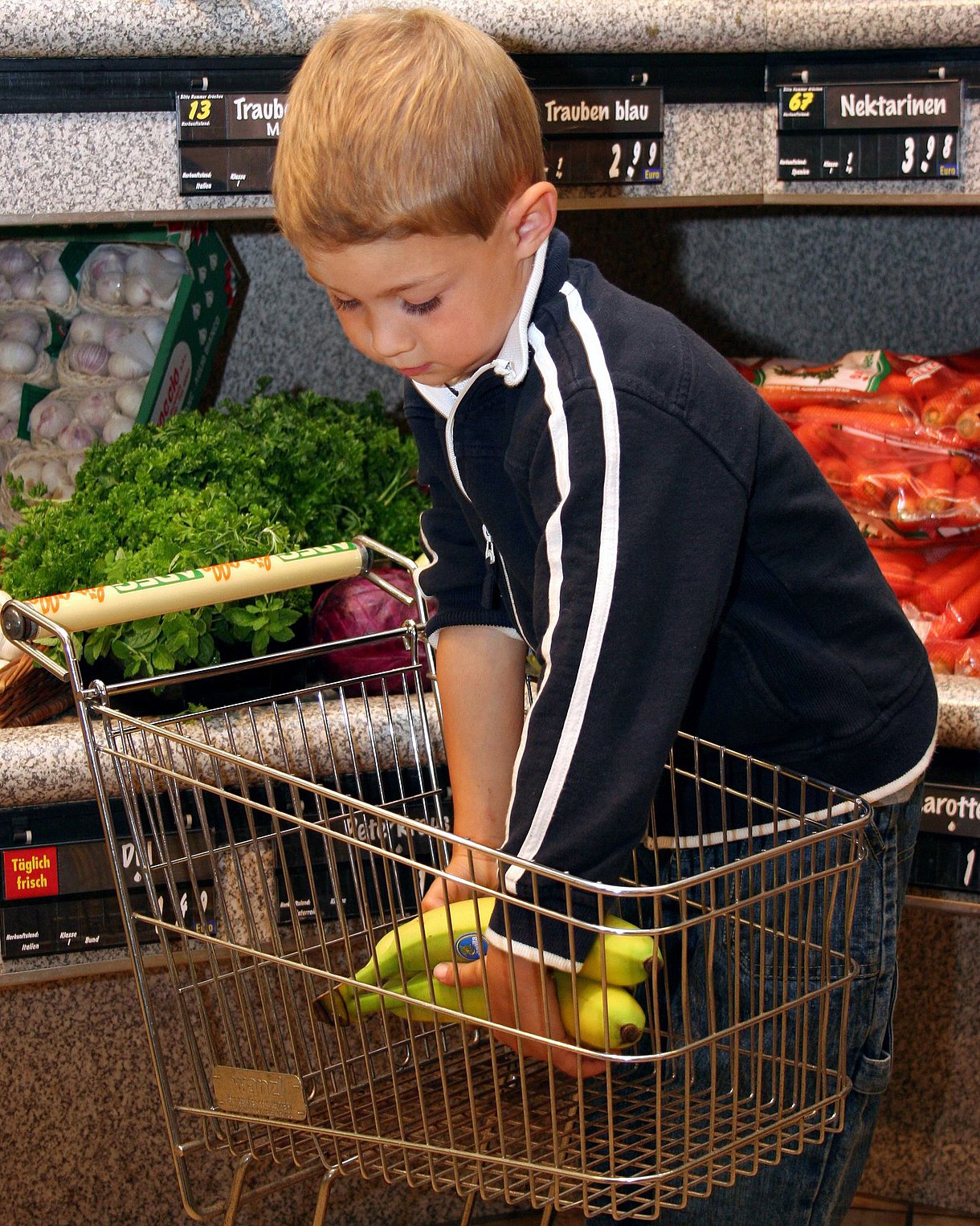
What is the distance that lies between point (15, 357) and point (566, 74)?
90 centimetres

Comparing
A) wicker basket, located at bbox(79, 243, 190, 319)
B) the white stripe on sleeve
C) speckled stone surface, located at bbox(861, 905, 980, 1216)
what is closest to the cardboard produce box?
wicker basket, located at bbox(79, 243, 190, 319)

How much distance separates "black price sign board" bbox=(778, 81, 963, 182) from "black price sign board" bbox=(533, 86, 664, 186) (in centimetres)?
16

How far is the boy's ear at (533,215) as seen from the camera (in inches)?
35.4

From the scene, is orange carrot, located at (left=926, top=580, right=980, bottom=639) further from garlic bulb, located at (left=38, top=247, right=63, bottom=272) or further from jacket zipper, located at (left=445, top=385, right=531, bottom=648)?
garlic bulb, located at (left=38, top=247, right=63, bottom=272)

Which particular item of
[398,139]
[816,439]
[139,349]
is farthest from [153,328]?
[398,139]

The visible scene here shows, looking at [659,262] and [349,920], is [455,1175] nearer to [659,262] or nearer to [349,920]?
[349,920]

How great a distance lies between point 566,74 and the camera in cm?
143

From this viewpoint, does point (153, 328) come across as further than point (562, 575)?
Yes

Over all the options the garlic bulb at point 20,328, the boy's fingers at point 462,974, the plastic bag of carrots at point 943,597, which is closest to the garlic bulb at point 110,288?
the garlic bulb at point 20,328

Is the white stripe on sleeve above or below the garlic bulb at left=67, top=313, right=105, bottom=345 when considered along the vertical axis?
below

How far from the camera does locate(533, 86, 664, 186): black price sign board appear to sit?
56.3 inches

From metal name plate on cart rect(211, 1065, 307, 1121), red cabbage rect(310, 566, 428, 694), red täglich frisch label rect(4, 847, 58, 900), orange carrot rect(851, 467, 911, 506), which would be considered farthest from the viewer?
orange carrot rect(851, 467, 911, 506)

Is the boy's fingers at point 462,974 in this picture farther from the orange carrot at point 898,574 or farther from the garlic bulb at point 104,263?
the garlic bulb at point 104,263

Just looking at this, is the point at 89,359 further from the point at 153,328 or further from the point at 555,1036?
the point at 555,1036
